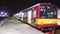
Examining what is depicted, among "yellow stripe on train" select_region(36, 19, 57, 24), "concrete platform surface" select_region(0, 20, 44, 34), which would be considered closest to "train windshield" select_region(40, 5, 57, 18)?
"yellow stripe on train" select_region(36, 19, 57, 24)

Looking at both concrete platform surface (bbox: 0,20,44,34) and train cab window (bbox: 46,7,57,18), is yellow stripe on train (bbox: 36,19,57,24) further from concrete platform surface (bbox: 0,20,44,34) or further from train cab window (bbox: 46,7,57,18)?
concrete platform surface (bbox: 0,20,44,34)

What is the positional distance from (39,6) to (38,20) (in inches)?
49.9

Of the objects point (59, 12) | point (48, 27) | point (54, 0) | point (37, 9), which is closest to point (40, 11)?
point (37, 9)

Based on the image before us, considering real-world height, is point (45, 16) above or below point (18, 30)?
above

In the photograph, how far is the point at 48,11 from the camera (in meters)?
19.0

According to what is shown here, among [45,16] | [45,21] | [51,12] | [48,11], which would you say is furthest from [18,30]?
[51,12]

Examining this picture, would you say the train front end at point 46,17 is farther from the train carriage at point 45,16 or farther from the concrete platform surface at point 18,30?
the concrete platform surface at point 18,30

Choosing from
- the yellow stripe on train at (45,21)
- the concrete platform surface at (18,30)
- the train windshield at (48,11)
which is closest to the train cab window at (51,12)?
the train windshield at (48,11)

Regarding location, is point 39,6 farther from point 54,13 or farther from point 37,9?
point 54,13

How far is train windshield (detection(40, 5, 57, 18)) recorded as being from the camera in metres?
18.8

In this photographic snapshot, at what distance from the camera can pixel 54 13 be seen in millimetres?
19156

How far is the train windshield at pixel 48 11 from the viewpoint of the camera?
1878 centimetres

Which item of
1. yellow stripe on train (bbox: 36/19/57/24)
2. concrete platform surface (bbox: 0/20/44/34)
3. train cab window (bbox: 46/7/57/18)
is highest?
train cab window (bbox: 46/7/57/18)

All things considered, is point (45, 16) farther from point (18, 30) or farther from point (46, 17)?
point (18, 30)
